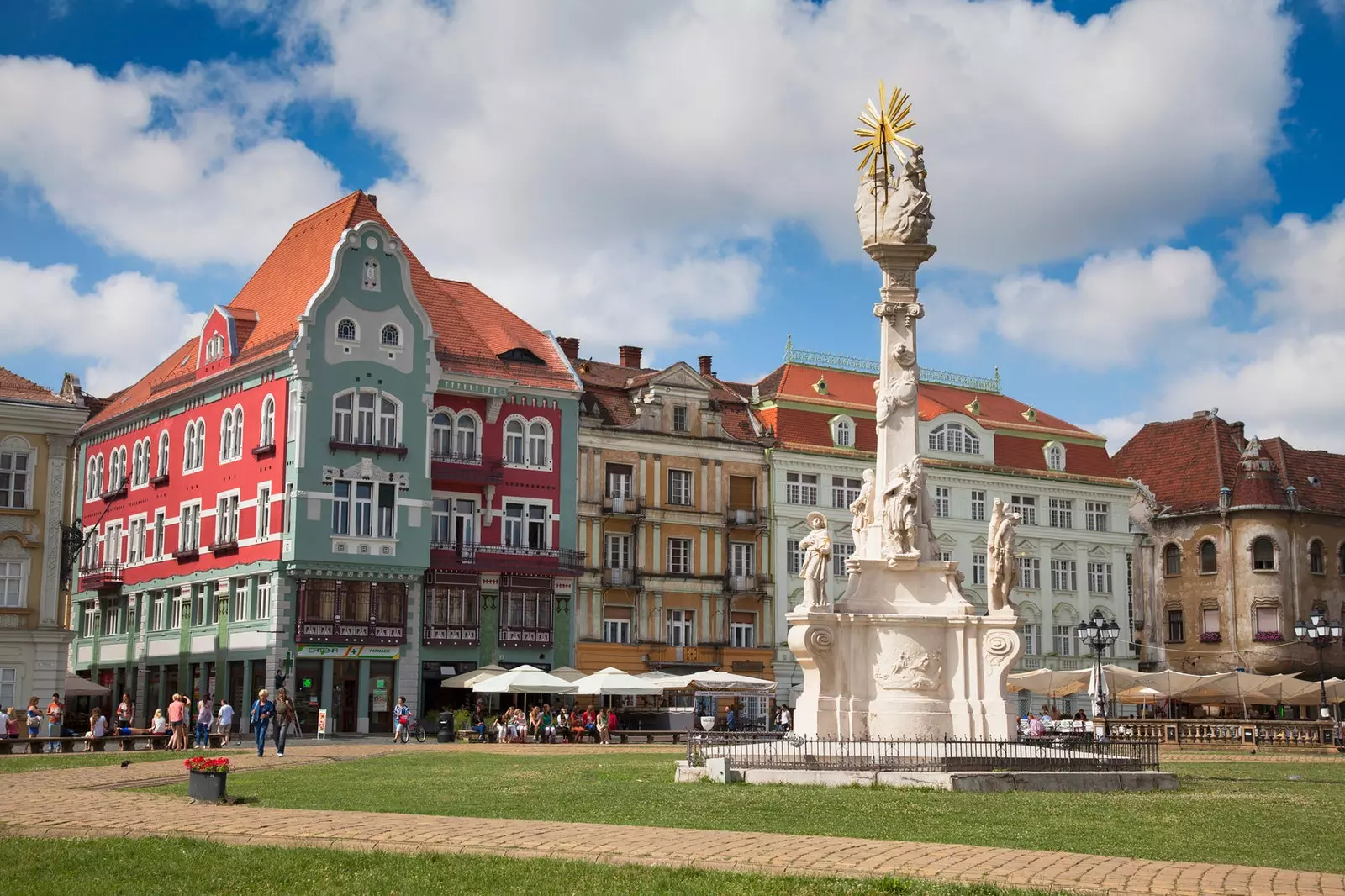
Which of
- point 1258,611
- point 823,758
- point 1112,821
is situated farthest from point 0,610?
point 1258,611

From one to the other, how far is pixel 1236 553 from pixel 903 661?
53888mm

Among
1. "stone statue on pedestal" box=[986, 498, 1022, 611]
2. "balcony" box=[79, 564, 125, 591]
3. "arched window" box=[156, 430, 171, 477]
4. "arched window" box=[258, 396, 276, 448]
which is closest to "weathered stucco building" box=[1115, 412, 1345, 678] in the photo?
"arched window" box=[258, 396, 276, 448]

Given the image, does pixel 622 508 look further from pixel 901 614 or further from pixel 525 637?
pixel 901 614

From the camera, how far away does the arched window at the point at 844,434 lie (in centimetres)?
7350

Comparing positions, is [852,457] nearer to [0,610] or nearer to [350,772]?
[0,610]

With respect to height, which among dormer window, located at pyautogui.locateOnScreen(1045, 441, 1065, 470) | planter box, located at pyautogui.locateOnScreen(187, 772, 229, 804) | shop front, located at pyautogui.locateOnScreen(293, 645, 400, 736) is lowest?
planter box, located at pyautogui.locateOnScreen(187, 772, 229, 804)

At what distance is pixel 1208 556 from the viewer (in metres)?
79.5

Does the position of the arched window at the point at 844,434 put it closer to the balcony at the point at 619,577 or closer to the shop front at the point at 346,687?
the balcony at the point at 619,577

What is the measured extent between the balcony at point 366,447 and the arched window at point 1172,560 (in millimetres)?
40318

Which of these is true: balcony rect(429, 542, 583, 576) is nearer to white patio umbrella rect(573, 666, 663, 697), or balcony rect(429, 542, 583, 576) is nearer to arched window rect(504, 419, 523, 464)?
arched window rect(504, 419, 523, 464)

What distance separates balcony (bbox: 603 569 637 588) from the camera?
217 feet

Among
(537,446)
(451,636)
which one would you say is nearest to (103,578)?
(451,636)

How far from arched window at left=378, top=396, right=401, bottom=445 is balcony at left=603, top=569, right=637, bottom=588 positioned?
1104 cm

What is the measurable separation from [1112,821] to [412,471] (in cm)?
4282
